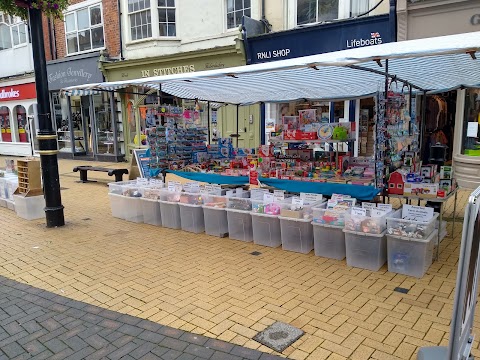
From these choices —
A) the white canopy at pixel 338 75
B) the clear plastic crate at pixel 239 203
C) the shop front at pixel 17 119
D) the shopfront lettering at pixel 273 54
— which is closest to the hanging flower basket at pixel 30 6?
the white canopy at pixel 338 75

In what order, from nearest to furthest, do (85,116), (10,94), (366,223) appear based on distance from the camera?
(366,223) < (85,116) < (10,94)

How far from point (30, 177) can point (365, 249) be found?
6045 mm

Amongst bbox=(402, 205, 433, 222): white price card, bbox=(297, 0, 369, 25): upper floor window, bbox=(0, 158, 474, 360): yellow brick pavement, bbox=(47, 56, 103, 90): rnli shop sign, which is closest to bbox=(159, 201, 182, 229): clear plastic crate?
bbox=(0, 158, 474, 360): yellow brick pavement

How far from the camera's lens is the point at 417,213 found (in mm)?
4559

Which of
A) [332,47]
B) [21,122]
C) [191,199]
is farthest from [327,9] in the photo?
[21,122]

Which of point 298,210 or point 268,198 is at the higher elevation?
point 268,198

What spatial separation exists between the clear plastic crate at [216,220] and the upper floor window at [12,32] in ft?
55.6

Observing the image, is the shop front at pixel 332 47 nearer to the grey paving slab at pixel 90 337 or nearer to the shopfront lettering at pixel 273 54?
the shopfront lettering at pixel 273 54

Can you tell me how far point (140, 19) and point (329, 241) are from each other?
461 inches

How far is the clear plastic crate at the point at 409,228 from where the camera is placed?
4.23 m

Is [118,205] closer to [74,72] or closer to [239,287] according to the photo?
[239,287]

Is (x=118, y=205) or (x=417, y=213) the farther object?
(x=118, y=205)

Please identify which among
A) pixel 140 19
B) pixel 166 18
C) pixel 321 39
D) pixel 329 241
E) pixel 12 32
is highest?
pixel 12 32

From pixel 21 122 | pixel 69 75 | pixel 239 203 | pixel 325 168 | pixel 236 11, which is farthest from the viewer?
pixel 21 122
